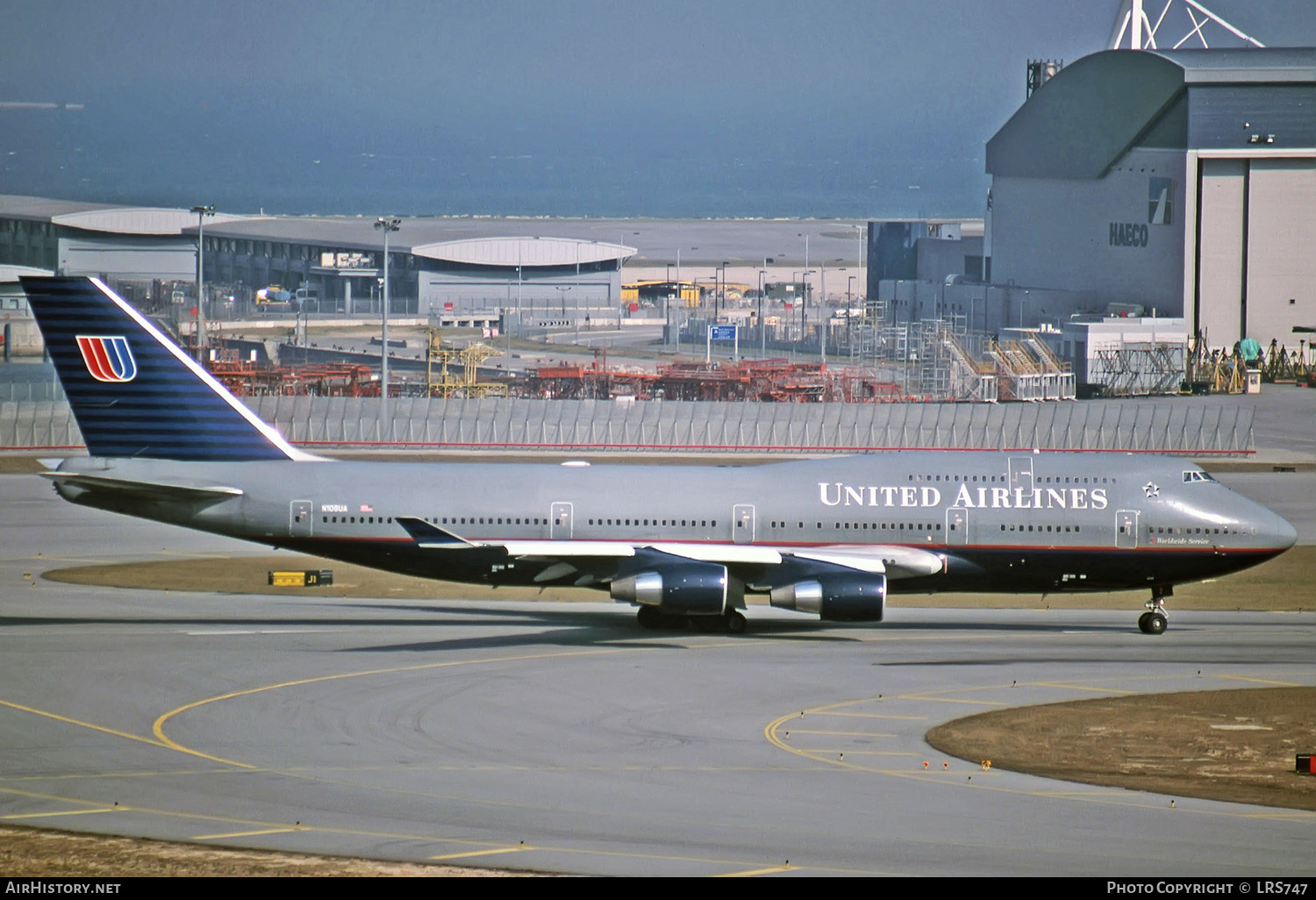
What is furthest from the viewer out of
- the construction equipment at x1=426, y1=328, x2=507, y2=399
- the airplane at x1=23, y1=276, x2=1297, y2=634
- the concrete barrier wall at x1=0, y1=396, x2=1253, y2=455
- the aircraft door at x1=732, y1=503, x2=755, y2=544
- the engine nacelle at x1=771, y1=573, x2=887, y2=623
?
the construction equipment at x1=426, y1=328, x2=507, y2=399

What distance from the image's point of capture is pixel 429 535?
4047cm

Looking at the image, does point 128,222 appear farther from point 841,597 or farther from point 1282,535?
point 1282,535

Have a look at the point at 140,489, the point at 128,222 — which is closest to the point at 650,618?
the point at 140,489

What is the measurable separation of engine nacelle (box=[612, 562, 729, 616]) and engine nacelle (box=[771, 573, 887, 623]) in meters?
1.68

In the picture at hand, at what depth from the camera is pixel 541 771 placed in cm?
2797

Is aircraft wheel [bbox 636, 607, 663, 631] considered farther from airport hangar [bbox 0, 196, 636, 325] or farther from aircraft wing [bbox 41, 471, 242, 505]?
airport hangar [bbox 0, 196, 636, 325]

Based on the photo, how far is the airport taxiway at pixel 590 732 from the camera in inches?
920

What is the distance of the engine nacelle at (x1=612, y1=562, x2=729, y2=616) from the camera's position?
135ft

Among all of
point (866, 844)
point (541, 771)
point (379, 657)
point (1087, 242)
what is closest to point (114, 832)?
point (541, 771)

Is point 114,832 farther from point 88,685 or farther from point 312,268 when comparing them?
point 312,268

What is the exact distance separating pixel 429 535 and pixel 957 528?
14745 millimetres

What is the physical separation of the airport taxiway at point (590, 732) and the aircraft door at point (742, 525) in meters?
2.81

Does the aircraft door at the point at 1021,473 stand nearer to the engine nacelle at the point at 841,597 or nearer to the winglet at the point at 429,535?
the engine nacelle at the point at 841,597

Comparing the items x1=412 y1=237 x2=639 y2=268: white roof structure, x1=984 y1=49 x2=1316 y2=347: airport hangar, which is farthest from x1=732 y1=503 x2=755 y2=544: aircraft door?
x1=412 y1=237 x2=639 y2=268: white roof structure
